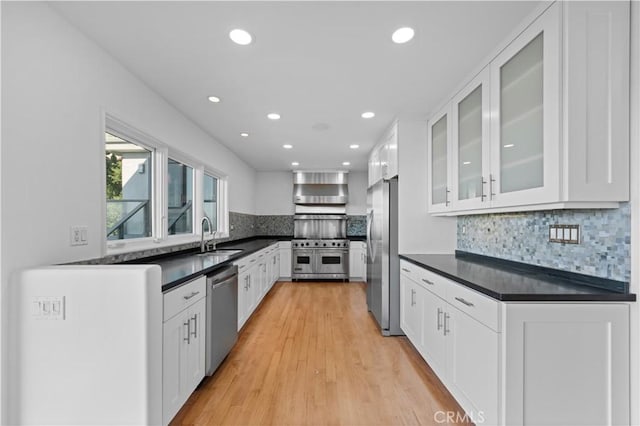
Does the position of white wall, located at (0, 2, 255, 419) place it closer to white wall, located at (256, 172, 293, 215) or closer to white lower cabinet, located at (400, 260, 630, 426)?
white lower cabinet, located at (400, 260, 630, 426)

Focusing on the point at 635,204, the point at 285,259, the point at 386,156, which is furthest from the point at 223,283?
the point at 285,259

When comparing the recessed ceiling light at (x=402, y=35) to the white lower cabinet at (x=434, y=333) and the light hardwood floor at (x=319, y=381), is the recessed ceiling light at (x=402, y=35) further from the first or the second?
the light hardwood floor at (x=319, y=381)

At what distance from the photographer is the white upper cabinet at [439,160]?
2.87m

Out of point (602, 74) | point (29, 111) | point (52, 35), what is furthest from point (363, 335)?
point (52, 35)

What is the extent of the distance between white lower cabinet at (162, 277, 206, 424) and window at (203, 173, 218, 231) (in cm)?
237

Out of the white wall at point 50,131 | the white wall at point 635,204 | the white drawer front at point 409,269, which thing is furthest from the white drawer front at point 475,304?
the white wall at point 50,131

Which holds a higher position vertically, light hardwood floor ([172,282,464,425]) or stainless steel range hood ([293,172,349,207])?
stainless steel range hood ([293,172,349,207])

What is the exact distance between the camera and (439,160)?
3.11 meters

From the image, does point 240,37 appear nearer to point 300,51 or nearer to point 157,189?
point 300,51

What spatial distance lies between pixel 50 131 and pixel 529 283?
283 cm

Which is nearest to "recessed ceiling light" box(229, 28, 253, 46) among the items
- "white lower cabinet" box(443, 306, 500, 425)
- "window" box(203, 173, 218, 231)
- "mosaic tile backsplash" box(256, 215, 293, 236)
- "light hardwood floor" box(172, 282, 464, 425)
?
"white lower cabinet" box(443, 306, 500, 425)

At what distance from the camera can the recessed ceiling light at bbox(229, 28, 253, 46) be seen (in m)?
1.83

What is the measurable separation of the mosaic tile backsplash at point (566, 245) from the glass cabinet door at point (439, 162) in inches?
16.1

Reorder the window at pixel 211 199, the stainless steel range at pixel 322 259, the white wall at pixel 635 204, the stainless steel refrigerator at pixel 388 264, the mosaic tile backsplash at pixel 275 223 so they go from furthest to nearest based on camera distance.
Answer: the mosaic tile backsplash at pixel 275 223 → the stainless steel range at pixel 322 259 → the window at pixel 211 199 → the stainless steel refrigerator at pixel 388 264 → the white wall at pixel 635 204
